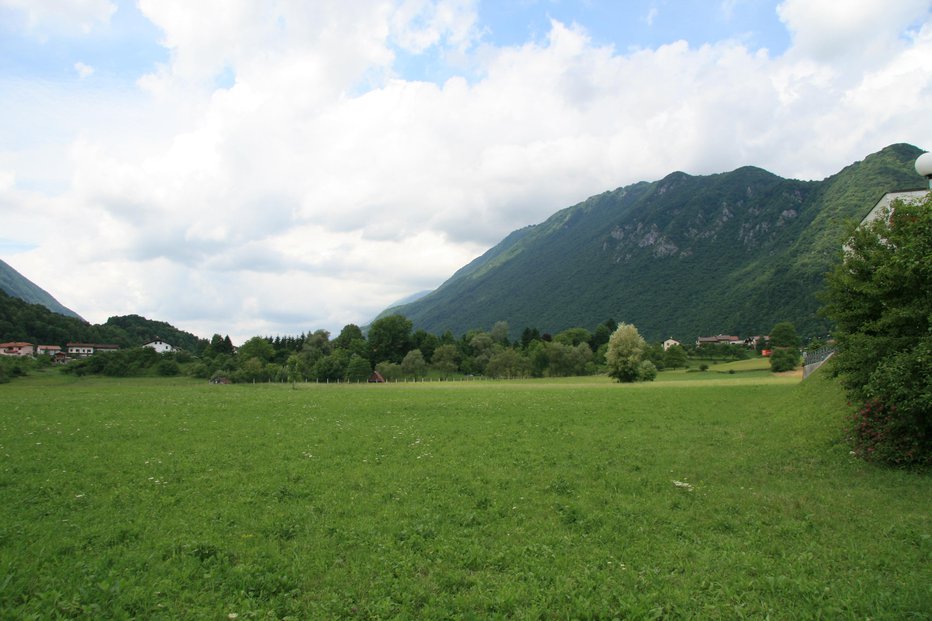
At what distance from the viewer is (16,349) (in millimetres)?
147500

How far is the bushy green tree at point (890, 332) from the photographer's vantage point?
15253 millimetres

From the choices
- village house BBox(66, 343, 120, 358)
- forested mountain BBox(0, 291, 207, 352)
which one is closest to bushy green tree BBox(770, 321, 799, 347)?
village house BBox(66, 343, 120, 358)

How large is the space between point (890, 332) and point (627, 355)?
5871 centimetres

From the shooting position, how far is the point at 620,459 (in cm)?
1744

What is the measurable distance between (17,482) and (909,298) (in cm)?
2827

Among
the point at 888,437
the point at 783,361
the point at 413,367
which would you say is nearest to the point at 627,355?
the point at 783,361

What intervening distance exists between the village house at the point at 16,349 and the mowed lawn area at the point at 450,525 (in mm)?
165831

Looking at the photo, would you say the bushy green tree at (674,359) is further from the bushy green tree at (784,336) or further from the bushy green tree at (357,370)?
the bushy green tree at (357,370)

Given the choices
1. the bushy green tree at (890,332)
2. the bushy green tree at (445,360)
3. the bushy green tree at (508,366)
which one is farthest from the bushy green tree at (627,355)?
the bushy green tree at (445,360)

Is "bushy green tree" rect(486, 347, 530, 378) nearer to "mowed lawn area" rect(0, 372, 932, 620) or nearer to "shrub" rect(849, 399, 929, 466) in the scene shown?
"mowed lawn area" rect(0, 372, 932, 620)

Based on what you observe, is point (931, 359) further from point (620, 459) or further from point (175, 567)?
point (175, 567)

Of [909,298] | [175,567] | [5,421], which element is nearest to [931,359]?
[909,298]

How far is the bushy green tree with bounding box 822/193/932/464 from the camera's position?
15253mm

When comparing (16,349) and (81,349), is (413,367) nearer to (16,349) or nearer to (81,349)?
(16,349)
